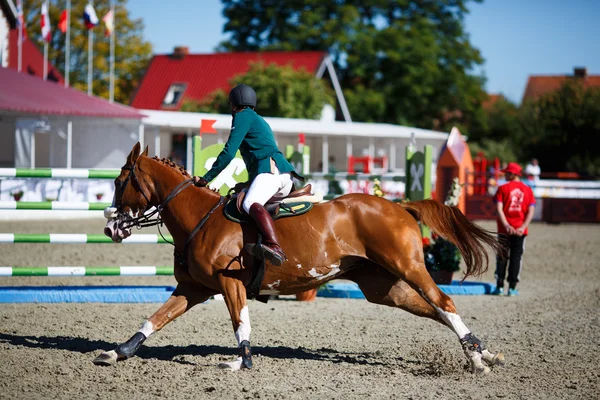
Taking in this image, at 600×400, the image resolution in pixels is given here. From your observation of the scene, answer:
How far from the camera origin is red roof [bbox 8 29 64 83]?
3484 cm

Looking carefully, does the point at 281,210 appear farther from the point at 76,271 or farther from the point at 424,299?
the point at 76,271

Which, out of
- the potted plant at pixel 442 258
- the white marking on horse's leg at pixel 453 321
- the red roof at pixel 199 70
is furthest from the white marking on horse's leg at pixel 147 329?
the red roof at pixel 199 70

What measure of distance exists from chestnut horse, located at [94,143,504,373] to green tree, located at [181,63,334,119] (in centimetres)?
3027

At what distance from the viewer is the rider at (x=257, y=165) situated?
6266 mm

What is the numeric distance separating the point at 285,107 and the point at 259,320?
29548 mm

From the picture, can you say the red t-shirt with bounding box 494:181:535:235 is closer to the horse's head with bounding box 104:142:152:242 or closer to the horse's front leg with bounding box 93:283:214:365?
the horse's front leg with bounding box 93:283:214:365

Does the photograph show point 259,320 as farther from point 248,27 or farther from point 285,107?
point 248,27

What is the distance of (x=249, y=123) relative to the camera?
21.0ft

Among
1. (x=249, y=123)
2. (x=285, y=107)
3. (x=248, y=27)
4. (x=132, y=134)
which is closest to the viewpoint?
(x=249, y=123)

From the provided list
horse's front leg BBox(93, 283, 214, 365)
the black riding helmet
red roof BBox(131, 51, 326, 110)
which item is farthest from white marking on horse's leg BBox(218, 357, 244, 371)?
red roof BBox(131, 51, 326, 110)

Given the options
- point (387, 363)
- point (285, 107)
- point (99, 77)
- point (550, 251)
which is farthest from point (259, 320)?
point (99, 77)

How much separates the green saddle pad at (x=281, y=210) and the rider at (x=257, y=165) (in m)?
0.12

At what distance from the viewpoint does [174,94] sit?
44.5m

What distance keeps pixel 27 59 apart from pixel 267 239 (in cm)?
3423
